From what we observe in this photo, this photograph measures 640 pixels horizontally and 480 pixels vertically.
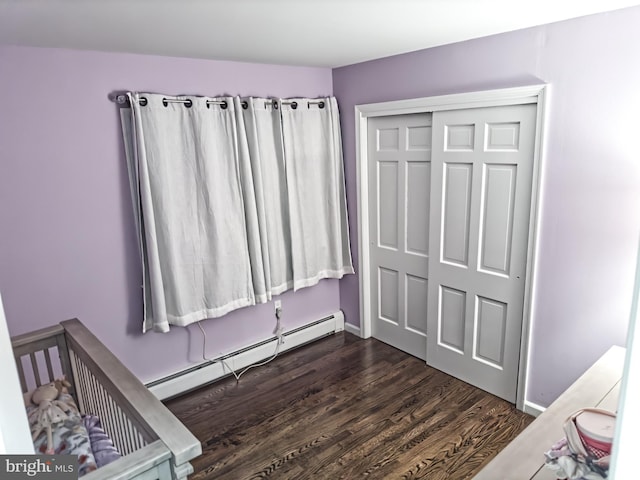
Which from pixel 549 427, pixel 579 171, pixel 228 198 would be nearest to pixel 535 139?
pixel 579 171

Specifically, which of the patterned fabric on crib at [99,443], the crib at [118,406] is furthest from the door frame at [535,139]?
the patterned fabric on crib at [99,443]

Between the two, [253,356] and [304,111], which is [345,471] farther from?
[304,111]

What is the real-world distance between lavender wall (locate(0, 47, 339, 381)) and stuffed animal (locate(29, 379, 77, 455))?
634mm

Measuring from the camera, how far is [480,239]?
274 cm

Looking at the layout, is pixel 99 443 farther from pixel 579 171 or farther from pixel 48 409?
pixel 579 171

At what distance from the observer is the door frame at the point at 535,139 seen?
232 cm

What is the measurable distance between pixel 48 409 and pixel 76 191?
1.20 metres

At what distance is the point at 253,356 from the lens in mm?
3307

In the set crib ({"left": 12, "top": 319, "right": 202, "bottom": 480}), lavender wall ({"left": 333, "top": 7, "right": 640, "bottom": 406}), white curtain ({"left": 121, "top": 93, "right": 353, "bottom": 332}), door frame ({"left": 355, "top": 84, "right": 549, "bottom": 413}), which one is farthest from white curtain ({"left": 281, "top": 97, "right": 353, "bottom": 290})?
crib ({"left": 12, "top": 319, "right": 202, "bottom": 480})

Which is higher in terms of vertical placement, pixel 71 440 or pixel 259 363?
pixel 71 440

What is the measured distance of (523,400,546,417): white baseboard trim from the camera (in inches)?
102

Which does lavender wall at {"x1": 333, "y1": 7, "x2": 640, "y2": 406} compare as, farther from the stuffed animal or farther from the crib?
the stuffed animal

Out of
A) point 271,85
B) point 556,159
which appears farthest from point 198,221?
point 556,159

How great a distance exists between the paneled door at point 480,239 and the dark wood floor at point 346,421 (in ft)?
0.94
